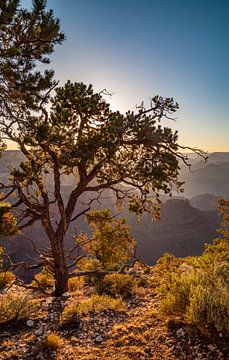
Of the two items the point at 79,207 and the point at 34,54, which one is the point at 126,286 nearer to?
the point at 34,54

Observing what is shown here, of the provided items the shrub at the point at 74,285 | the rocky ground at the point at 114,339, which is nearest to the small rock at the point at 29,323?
the rocky ground at the point at 114,339

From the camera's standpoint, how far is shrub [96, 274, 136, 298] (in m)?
11.3

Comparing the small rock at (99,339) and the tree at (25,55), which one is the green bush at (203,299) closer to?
the small rock at (99,339)

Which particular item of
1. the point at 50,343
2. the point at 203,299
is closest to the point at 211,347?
the point at 203,299

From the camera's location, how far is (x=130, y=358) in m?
5.76

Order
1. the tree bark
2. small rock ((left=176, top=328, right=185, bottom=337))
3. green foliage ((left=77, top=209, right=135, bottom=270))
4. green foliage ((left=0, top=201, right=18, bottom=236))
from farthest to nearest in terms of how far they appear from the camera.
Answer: green foliage ((left=77, top=209, right=135, bottom=270)) < the tree bark < green foliage ((left=0, top=201, right=18, bottom=236)) < small rock ((left=176, top=328, right=185, bottom=337))

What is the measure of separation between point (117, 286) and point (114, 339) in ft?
15.9

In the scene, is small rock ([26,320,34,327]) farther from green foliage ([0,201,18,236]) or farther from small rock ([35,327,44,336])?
green foliage ([0,201,18,236])

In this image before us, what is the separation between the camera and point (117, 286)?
1164 centimetres

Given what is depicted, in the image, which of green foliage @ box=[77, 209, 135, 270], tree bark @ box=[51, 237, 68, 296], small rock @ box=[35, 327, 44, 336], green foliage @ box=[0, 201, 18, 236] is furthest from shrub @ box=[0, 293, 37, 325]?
green foliage @ box=[77, 209, 135, 270]

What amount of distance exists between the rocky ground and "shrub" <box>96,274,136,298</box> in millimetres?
2229

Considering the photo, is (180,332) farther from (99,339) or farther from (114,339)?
(99,339)

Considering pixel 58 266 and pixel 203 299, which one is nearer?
pixel 203 299

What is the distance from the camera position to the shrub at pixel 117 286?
11.3 meters
